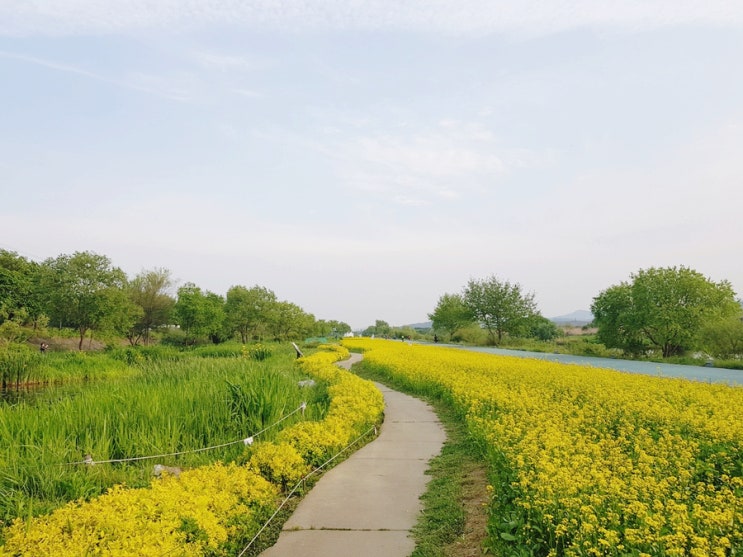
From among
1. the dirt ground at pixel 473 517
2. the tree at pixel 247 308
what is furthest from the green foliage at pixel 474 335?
the dirt ground at pixel 473 517

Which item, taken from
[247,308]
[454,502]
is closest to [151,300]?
[247,308]

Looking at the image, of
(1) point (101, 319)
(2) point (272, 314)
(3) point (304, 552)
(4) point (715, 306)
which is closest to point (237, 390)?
(3) point (304, 552)

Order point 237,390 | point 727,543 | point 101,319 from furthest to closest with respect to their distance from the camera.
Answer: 1. point 101,319
2. point 237,390
3. point 727,543

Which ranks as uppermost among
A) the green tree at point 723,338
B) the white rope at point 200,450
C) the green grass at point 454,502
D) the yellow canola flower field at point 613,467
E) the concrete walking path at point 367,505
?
the green tree at point 723,338

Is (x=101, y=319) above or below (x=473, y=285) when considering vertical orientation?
below

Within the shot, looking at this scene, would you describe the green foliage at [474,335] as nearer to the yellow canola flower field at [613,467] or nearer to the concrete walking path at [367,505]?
the yellow canola flower field at [613,467]

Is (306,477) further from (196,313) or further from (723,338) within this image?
(196,313)

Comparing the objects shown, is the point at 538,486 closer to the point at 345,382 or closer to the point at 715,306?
the point at 345,382

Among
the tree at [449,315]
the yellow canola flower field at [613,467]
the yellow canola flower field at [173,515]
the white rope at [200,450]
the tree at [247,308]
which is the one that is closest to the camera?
the yellow canola flower field at [173,515]

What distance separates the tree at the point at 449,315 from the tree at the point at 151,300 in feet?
99.7

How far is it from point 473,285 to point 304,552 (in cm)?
4833

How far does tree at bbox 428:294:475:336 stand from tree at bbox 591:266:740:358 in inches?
1039

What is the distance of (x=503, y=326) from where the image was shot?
48.2 meters

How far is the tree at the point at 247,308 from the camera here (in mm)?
43750
